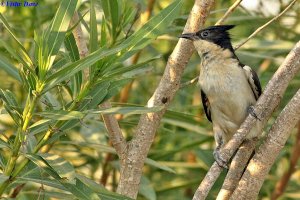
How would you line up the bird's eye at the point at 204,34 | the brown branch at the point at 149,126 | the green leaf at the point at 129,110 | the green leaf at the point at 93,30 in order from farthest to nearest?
the bird's eye at the point at 204,34 → the brown branch at the point at 149,126 → the green leaf at the point at 93,30 → the green leaf at the point at 129,110

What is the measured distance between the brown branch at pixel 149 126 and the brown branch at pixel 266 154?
383mm

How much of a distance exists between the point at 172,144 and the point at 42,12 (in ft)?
4.23

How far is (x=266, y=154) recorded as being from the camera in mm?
2709

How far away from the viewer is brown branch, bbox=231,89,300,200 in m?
2.66

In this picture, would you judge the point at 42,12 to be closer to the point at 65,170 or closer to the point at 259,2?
the point at 259,2

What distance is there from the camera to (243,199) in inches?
105

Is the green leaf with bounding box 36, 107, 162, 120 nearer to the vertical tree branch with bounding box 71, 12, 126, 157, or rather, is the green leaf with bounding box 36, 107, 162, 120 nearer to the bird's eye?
the vertical tree branch with bounding box 71, 12, 126, 157

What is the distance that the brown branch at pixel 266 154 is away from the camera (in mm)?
2664

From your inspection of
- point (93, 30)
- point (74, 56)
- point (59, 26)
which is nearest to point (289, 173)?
point (74, 56)

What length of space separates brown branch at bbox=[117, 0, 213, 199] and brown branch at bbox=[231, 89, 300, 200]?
0.38 m

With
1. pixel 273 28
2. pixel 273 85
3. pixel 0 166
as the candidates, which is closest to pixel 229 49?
pixel 273 28

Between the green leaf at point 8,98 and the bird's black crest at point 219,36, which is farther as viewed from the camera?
the bird's black crest at point 219,36

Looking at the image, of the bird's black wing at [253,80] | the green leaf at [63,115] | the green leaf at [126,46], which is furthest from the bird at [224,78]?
the green leaf at [63,115]

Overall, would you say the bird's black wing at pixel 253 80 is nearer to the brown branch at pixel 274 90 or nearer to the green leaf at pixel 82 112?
the brown branch at pixel 274 90
